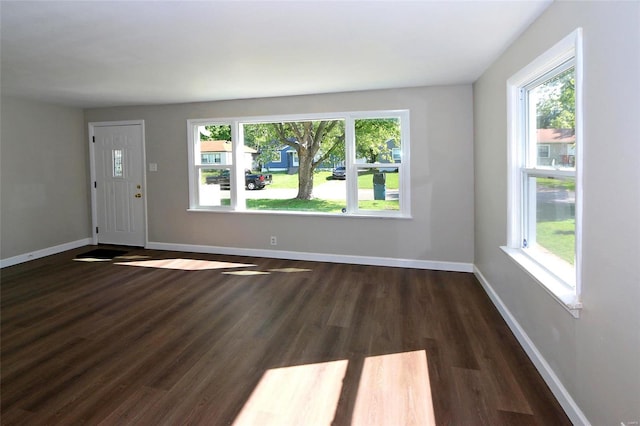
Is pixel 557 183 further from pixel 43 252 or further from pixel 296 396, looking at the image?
pixel 43 252

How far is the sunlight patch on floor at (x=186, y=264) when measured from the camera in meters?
4.93

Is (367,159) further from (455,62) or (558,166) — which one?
(558,166)

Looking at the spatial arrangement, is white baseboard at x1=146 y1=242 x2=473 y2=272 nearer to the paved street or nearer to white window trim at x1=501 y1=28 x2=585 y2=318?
the paved street

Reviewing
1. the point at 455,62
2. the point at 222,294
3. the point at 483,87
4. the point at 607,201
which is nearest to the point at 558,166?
the point at 607,201

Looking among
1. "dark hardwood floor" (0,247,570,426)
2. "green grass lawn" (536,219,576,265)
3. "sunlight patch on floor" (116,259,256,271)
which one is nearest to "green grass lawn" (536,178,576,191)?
"green grass lawn" (536,219,576,265)

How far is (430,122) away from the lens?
15.0 feet

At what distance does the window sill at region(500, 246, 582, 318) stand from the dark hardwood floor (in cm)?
59

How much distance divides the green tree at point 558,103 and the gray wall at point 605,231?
231mm

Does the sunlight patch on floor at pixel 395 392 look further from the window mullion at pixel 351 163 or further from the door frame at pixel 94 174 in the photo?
the door frame at pixel 94 174

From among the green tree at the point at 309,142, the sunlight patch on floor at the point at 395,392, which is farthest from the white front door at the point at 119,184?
the sunlight patch on floor at the point at 395,392

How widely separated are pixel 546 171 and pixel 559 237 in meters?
0.44

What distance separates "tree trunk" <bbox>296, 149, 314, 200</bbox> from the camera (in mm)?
5648

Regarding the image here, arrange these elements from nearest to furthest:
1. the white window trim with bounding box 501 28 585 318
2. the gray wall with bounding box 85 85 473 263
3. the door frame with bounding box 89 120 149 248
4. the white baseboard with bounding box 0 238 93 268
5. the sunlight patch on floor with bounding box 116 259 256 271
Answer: the white window trim with bounding box 501 28 585 318 < the gray wall with bounding box 85 85 473 263 < the sunlight patch on floor with bounding box 116 259 256 271 < the white baseboard with bounding box 0 238 93 268 < the door frame with bounding box 89 120 149 248

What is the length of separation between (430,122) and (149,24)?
3239mm
